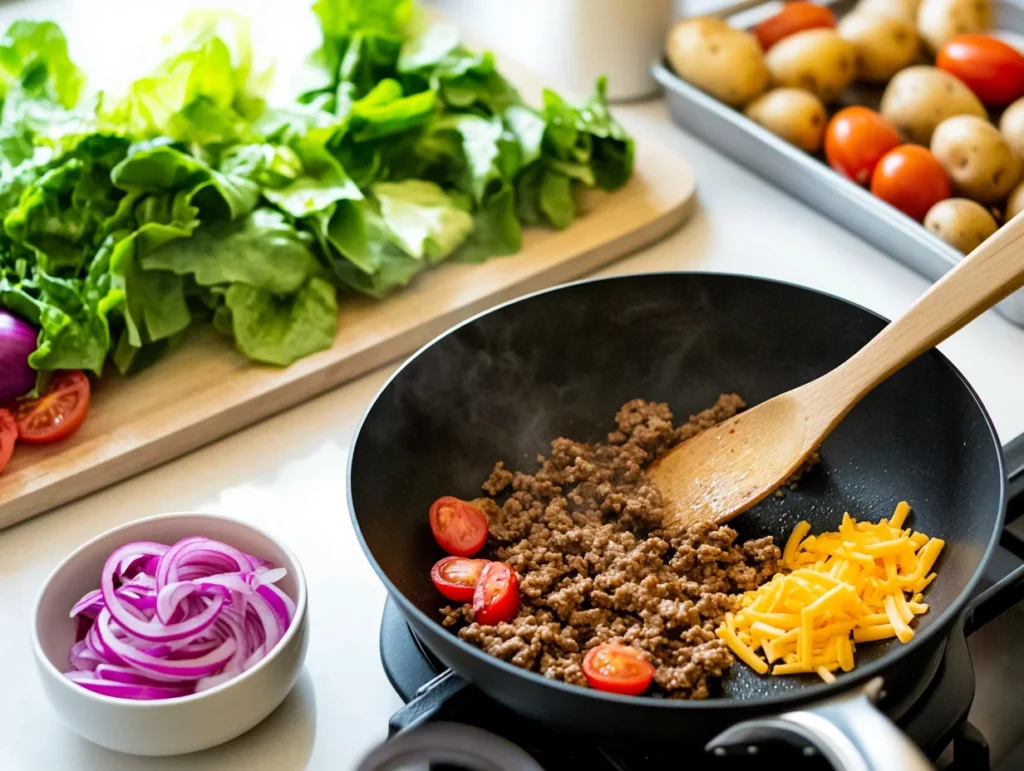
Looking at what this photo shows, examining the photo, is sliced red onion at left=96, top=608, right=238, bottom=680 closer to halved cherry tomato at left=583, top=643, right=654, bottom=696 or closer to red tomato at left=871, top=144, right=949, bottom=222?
halved cherry tomato at left=583, top=643, right=654, bottom=696

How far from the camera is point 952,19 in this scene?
1574mm

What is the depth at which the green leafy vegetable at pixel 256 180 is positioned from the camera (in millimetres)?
1232

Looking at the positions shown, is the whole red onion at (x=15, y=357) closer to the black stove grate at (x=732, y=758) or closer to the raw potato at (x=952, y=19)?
the black stove grate at (x=732, y=758)

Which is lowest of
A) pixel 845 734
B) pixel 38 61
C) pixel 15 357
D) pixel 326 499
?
pixel 326 499

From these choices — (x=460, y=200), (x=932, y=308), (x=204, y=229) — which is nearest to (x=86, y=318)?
(x=204, y=229)

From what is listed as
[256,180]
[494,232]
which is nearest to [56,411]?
[256,180]

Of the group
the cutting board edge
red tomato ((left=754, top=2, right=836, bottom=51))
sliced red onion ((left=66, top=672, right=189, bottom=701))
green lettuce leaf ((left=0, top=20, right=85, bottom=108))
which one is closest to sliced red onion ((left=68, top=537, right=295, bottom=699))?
sliced red onion ((left=66, top=672, right=189, bottom=701))

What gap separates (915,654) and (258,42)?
1.38 m

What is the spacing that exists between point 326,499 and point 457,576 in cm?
24

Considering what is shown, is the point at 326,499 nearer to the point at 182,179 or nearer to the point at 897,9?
the point at 182,179

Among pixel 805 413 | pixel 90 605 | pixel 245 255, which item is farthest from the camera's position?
pixel 245 255

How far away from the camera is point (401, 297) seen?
4.45 feet

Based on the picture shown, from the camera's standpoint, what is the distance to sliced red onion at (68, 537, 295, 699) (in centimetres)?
86

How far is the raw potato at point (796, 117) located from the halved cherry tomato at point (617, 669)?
888mm
